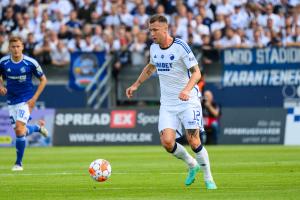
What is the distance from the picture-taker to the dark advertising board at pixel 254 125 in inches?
1110

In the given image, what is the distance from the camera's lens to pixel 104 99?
3042 centimetres

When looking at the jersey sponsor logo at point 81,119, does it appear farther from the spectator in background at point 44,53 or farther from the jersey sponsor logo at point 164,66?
the jersey sponsor logo at point 164,66

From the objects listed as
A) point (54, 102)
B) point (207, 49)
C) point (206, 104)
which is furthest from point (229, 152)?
point (54, 102)

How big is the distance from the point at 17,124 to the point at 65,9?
1493 cm

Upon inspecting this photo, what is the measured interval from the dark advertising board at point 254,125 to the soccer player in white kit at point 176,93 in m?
14.5

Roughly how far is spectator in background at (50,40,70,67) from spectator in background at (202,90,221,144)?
199 inches

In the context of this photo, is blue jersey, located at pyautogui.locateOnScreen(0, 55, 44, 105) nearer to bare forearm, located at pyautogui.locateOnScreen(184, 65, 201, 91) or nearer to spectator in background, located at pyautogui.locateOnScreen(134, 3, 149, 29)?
bare forearm, located at pyautogui.locateOnScreen(184, 65, 201, 91)

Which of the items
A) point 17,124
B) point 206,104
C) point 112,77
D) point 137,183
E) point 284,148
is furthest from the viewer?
point 112,77

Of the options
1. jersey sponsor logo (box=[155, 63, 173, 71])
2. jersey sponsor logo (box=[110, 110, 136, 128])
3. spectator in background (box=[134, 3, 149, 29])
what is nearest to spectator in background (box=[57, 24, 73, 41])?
spectator in background (box=[134, 3, 149, 29])

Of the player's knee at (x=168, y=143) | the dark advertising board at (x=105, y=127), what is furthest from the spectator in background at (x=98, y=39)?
the player's knee at (x=168, y=143)

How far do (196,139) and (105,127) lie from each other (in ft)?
51.2

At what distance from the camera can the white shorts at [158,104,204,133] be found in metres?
13.5

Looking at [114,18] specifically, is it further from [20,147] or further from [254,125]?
[20,147]

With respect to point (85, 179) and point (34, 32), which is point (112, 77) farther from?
point (85, 179)
